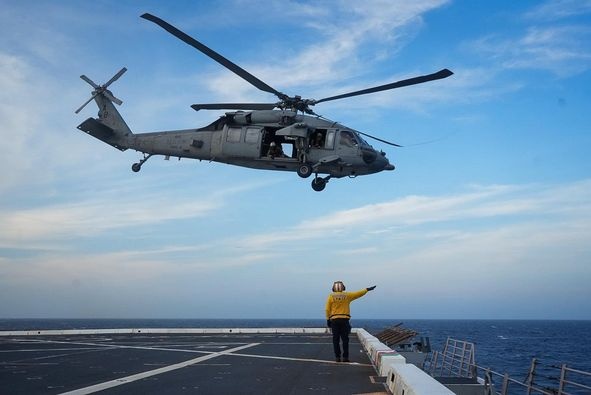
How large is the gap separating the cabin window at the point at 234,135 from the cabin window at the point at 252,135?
0.33 metres

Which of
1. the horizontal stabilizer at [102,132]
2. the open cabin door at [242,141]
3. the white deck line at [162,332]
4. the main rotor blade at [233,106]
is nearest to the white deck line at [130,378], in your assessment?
the open cabin door at [242,141]

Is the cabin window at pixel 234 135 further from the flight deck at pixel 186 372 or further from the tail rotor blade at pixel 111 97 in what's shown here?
the flight deck at pixel 186 372

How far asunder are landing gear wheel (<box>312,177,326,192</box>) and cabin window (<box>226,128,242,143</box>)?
328cm

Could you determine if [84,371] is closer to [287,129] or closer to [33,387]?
[33,387]

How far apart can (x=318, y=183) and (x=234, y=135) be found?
368 centimetres

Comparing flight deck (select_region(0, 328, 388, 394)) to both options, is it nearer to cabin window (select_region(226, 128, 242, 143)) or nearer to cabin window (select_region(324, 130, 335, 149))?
cabin window (select_region(324, 130, 335, 149))

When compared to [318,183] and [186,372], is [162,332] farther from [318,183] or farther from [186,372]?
[186,372]

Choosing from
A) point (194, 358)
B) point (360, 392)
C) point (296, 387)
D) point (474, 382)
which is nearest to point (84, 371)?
point (194, 358)

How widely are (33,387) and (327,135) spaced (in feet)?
46.6

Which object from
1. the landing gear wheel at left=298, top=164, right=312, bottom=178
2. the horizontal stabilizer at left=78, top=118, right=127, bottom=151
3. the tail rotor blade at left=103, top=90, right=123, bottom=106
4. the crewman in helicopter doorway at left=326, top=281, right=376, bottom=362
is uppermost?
the tail rotor blade at left=103, top=90, right=123, bottom=106

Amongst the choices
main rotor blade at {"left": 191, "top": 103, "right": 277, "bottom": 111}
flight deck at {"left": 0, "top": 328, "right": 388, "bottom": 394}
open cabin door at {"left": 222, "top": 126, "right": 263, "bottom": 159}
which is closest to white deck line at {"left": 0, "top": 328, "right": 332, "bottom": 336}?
flight deck at {"left": 0, "top": 328, "right": 388, "bottom": 394}

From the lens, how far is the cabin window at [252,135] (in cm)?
2247

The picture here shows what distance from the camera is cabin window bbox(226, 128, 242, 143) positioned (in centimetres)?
2275

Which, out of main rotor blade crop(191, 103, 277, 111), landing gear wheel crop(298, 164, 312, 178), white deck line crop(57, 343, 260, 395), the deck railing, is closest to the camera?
white deck line crop(57, 343, 260, 395)
